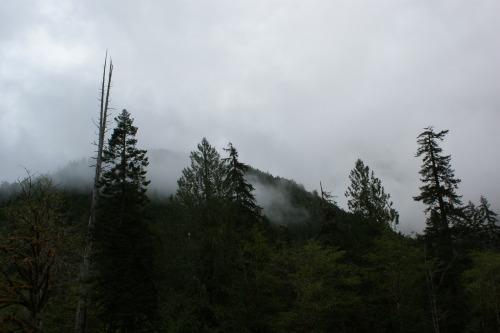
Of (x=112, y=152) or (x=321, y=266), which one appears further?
(x=112, y=152)

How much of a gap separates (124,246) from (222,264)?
896cm

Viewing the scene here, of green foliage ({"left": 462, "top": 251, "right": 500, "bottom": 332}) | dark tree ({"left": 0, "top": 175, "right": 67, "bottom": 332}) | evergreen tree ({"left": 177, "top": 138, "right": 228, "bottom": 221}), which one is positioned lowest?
green foliage ({"left": 462, "top": 251, "right": 500, "bottom": 332})

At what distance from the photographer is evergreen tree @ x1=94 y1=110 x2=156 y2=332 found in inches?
874

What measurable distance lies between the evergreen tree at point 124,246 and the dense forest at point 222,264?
91 mm

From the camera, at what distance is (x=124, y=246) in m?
23.8

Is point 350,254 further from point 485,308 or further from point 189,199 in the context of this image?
point 189,199

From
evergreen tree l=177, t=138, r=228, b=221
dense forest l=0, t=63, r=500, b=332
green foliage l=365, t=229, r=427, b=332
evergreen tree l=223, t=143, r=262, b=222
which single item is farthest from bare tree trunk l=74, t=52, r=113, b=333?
green foliage l=365, t=229, r=427, b=332

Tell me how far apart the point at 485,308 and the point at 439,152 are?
13801 millimetres

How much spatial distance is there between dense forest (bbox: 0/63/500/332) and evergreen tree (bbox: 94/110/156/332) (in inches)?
3.6

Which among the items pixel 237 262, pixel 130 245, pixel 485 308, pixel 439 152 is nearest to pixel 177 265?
pixel 237 262

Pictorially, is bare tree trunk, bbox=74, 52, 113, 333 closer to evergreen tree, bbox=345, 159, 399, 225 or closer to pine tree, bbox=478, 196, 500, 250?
evergreen tree, bbox=345, 159, 399, 225

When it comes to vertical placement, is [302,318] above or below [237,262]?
below

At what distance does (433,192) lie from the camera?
30.2m

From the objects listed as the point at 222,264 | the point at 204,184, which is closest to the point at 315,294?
the point at 222,264
